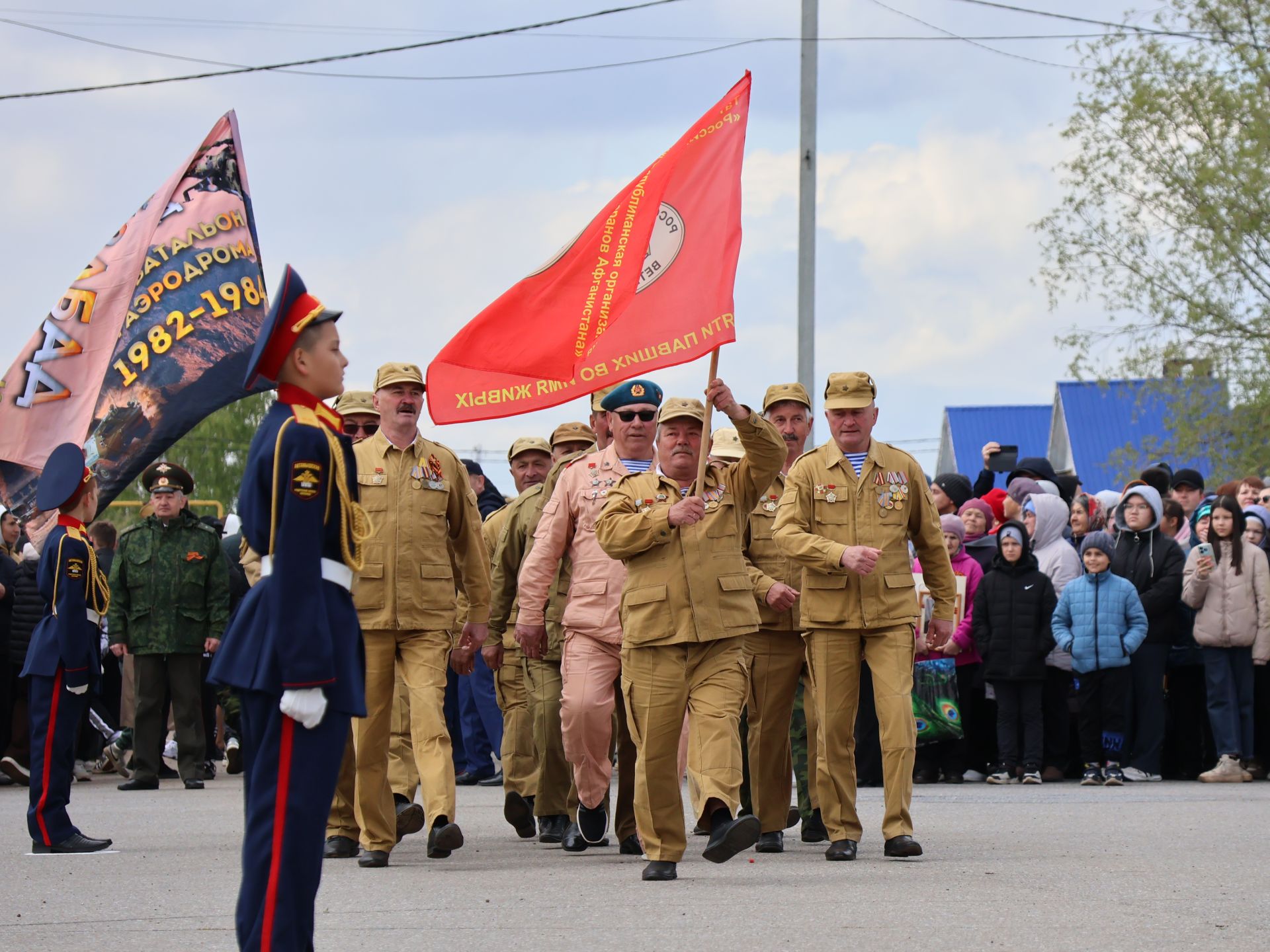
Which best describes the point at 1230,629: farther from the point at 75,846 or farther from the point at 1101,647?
the point at 75,846

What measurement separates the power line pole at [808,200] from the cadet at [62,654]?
37.6 feet

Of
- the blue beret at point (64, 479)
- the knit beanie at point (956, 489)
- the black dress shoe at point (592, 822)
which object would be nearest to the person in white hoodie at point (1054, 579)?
the knit beanie at point (956, 489)

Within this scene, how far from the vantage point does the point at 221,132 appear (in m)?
15.1

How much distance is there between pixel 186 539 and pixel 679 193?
7.39 meters

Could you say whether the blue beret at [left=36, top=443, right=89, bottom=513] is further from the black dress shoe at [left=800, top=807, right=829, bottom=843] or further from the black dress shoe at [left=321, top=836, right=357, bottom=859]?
the black dress shoe at [left=800, top=807, right=829, bottom=843]

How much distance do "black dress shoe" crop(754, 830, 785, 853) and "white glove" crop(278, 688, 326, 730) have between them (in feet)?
16.1

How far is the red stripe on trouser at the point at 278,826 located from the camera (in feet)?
17.1

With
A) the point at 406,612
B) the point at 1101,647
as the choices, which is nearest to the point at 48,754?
the point at 406,612

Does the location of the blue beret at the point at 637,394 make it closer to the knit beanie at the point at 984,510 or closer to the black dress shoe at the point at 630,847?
the black dress shoe at the point at 630,847

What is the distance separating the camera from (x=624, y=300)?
877 cm

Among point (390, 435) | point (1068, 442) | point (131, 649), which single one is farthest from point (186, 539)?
point (1068, 442)

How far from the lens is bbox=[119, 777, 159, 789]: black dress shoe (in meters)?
14.7

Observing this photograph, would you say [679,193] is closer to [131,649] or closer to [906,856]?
[906,856]

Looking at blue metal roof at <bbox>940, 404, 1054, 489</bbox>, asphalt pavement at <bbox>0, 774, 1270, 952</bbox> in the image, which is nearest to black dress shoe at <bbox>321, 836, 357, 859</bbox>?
asphalt pavement at <bbox>0, 774, 1270, 952</bbox>
